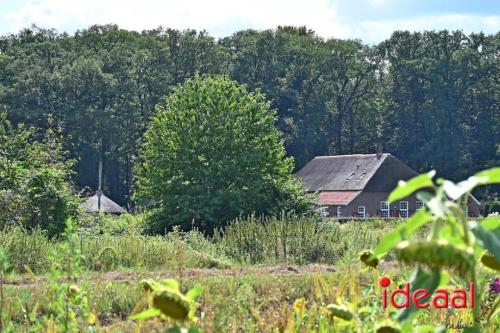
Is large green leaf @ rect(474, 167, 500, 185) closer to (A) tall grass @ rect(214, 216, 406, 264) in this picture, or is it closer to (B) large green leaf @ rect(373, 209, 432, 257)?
(B) large green leaf @ rect(373, 209, 432, 257)

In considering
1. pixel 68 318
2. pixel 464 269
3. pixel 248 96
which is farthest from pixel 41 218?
pixel 464 269

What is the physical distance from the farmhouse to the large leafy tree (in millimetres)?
21719

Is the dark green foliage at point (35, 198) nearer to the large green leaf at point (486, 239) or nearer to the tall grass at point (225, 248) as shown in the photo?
the tall grass at point (225, 248)

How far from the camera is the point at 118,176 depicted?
204 feet

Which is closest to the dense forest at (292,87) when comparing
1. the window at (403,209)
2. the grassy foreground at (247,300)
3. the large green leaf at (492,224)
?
the window at (403,209)

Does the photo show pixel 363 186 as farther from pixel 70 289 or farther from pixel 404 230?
pixel 404 230

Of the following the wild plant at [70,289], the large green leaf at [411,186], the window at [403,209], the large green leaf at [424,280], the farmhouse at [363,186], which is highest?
the large green leaf at [411,186]

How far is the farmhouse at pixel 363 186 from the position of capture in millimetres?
54188

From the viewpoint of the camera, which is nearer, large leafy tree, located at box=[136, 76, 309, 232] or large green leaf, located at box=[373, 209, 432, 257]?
large green leaf, located at box=[373, 209, 432, 257]

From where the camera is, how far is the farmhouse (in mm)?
54188

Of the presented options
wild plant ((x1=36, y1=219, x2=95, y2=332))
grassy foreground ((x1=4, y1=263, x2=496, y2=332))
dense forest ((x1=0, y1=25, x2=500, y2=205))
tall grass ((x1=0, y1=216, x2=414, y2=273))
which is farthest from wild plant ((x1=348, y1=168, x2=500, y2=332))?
dense forest ((x1=0, y1=25, x2=500, y2=205))

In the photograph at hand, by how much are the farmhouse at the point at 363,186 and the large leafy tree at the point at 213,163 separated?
21.7 m

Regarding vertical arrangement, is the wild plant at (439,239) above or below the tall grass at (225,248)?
above

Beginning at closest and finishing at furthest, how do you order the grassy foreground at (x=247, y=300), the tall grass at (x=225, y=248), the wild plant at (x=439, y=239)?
the wild plant at (x=439, y=239) → the grassy foreground at (x=247, y=300) → the tall grass at (x=225, y=248)
